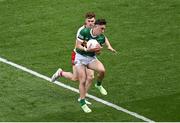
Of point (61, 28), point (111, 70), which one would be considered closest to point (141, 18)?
point (61, 28)

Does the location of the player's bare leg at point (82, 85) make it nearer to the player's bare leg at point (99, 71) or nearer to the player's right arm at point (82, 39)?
the player's bare leg at point (99, 71)

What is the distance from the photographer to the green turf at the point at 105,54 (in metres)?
14.1

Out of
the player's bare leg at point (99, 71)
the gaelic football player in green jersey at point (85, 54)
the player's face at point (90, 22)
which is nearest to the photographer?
the gaelic football player in green jersey at point (85, 54)

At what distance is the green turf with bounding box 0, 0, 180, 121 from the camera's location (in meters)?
14.1

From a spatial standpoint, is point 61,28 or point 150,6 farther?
point 150,6

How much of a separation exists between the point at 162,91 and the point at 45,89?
2.92m

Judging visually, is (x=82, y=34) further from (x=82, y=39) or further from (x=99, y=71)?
(x=99, y=71)

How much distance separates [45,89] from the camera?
15.5m

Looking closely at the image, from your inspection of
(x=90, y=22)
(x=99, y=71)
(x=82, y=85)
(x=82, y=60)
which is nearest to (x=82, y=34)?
(x=90, y=22)

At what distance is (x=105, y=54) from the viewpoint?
1825 cm

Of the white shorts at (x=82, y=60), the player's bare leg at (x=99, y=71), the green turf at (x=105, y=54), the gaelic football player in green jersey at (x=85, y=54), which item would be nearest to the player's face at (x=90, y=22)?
the gaelic football player in green jersey at (x=85, y=54)

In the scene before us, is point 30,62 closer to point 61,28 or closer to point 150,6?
point 61,28

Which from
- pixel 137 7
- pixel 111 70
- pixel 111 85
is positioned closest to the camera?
pixel 111 85

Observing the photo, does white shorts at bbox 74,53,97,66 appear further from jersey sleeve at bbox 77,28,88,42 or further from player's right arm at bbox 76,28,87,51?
jersey sleeve at bbox 77,28,88,42
